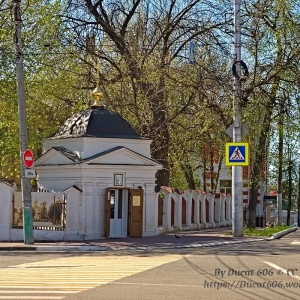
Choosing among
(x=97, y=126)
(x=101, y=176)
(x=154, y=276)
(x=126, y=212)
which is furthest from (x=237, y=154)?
(x=154, y=276)

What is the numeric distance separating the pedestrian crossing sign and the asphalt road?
7.17 meters

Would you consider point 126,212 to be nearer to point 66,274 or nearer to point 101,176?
point 101,176

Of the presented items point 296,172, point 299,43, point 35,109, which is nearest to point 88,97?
point 35,109

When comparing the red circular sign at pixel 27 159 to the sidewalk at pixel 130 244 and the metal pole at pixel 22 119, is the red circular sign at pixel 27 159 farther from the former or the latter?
the sidewalk at pixel 130 244

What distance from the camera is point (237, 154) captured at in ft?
96.2

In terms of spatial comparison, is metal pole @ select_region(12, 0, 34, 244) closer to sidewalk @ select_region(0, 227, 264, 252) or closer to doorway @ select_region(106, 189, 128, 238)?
sidewalk @ select_region(0, 227, 264, 252)

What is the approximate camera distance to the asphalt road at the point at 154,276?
12.6 metres

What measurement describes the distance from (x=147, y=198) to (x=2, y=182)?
6.22m

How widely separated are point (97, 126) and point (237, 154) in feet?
20.8

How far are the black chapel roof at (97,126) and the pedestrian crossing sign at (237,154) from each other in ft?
15.4

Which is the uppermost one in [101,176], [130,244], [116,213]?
[101,176]

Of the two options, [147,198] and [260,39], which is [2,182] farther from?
[260,39]

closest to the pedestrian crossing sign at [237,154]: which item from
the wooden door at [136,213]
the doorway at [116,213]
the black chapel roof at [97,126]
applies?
the wooden door at [136,213]

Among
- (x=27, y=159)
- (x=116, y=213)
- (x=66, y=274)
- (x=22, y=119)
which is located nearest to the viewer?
(x=66, y=274)
